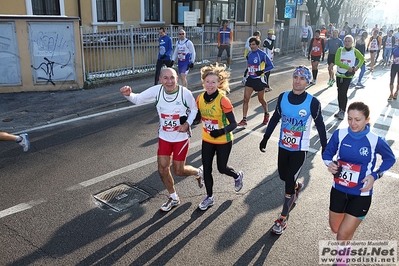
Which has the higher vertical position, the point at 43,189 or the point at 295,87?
the point at 295,87

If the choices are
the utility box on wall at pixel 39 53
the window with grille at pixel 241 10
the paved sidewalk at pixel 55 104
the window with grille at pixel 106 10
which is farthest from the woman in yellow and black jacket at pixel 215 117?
the window with grille at pixel 241 10

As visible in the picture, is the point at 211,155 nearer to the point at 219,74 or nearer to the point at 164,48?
the point at 219,74

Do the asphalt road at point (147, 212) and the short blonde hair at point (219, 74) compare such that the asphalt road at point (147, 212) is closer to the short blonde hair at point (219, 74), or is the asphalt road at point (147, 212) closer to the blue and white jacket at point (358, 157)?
the blue and white jacket at point (358, 157)

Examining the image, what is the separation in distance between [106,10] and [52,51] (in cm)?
815

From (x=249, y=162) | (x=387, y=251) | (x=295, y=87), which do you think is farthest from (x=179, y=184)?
(x=387, y=251)

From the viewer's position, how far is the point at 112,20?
63.8 feet

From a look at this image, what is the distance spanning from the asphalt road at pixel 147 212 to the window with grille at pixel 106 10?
12.5 metres

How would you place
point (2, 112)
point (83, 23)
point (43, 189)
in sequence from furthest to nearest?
1. point (83, 23)
2. point (2, 112)
3. point (43, 189)

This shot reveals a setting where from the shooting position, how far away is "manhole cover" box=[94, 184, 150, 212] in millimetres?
5090

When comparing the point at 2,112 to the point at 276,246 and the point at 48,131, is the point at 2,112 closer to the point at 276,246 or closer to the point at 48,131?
the point at 48,131

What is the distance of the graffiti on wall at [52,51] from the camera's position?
11.5 metres

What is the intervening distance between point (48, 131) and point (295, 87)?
19.6ft

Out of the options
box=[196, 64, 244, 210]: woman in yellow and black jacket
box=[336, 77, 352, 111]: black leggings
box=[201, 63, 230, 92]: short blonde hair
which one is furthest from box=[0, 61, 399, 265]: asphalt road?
box=[336, 77, 352, 111]: black leggings

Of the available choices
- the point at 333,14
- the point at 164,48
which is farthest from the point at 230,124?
the point at 333,14
